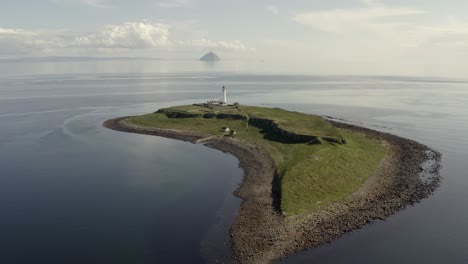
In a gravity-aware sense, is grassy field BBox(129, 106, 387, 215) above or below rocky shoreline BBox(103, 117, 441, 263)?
above

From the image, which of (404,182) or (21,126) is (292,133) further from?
(21,126)

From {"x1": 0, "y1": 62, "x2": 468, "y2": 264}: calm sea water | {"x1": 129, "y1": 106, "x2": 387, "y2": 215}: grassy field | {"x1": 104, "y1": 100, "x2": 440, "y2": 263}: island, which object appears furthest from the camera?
{"x1": 129, "y1": 106, "x2": 387, "y2": 215}: grassy field

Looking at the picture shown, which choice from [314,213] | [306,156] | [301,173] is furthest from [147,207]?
[306,156]

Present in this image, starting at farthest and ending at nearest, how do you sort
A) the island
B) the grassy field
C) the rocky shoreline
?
the grassy field
the island
the rocky shoreline

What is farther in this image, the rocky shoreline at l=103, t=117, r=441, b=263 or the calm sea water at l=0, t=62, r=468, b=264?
the rocky shoreline at l=103, t=117, r=441, b=263

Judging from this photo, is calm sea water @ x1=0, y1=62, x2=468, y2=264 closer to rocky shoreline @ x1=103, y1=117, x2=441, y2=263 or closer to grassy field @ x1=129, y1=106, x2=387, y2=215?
rocky shoreline @ x1=103, y1=117, x2=441, y2=263

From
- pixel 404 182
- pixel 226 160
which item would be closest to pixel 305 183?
Result: pixel 404 182

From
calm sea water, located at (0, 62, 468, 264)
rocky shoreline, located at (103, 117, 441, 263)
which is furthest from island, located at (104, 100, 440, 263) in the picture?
calm sea water, located at (0, 62, 468, 264)

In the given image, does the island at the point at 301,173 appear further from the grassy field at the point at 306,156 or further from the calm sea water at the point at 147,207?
the calm sea water at the point at 147,207
